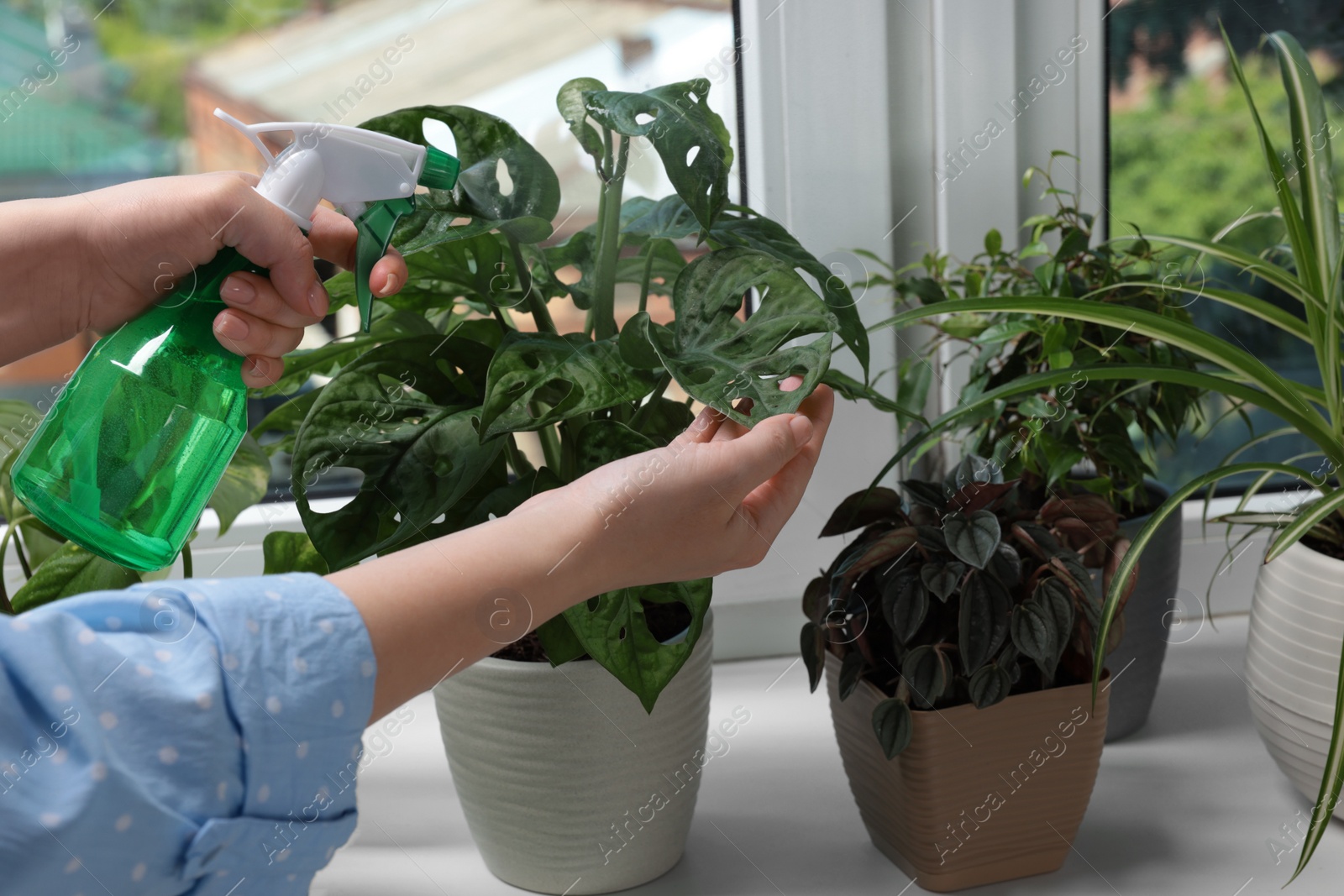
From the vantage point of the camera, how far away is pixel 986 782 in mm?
720

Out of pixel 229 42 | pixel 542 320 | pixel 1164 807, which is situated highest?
pixel 229 42

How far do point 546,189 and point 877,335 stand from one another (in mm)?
453

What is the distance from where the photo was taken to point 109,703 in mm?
389

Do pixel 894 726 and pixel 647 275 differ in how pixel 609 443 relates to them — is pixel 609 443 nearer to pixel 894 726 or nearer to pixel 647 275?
pixel 647 275

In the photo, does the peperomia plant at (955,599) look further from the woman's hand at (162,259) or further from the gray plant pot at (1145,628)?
the woman's hand at (162,259)

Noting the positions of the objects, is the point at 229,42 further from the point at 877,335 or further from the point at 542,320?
the point at 877,335

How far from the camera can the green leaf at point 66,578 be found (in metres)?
0.74

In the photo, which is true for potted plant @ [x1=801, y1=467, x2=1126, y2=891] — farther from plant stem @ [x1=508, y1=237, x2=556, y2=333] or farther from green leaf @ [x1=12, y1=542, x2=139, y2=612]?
green leaf @ [x1=12, y1=542, x2=139, y2=612]

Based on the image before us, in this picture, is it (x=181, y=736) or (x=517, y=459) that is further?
(x=517, y=459)

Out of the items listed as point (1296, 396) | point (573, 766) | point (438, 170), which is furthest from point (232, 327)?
point (1296, 396)

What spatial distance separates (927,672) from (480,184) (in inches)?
16.8

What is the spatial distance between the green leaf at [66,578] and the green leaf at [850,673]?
1.64ft

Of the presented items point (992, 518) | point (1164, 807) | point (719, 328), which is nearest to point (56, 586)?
point (719, 328)

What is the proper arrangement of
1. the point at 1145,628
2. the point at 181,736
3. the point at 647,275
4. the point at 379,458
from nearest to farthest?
the point at 181,736
the point at 379,458
the point at 647,275
the point at 1145,628
